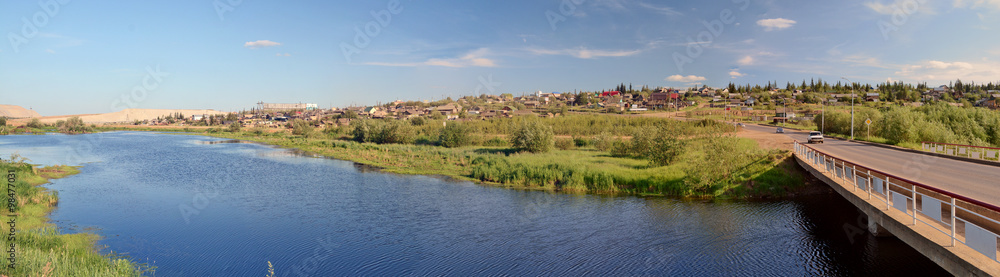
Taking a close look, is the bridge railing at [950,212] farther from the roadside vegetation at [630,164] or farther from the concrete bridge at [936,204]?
the roadside vegetation at [630,164]

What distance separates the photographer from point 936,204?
10820 mm

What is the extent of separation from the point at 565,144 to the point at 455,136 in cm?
1729

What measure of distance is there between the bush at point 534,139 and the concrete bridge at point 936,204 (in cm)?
2785

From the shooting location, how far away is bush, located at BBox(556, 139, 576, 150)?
194 ft

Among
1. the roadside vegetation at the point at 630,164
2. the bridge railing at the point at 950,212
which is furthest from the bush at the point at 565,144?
the bridge railing at the point at 950,212

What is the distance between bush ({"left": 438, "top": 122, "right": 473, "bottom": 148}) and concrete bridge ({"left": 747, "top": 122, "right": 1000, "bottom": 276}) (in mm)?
46624

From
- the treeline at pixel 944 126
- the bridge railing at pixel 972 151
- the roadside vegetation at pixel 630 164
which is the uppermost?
the treeline at pixel 944 126

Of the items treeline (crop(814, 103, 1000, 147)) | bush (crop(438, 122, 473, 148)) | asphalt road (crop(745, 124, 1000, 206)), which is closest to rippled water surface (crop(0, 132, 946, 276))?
asphalt road (crop(745, 124, 1000, 206))

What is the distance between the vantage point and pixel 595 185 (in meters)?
32.4

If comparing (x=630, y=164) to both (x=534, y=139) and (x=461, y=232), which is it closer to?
(x=534, y=139)

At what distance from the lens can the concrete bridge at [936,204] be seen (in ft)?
29.8

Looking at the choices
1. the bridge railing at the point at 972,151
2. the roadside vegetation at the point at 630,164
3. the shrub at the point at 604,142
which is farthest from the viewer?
the shrub at the point at 604,142

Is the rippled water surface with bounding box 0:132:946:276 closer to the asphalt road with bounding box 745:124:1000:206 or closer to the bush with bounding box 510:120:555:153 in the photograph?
the asphalt road with bounding box 745:124:1000:206

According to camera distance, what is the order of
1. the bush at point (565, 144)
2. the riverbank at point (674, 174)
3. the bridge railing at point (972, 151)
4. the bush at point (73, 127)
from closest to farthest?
the bridge railing at point (972, 151) → the riverbank at point (674, 174) → the bush at point (565, 144) → the bush at point (73, 127)
